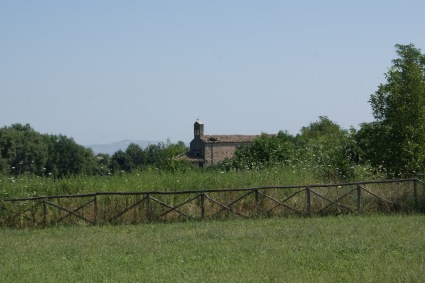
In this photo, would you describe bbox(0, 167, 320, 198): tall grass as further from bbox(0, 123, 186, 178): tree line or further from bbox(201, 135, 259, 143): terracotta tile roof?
bbox(201, 135, 259, 143): terracotta tile roof

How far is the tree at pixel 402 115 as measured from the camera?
86.5 ft

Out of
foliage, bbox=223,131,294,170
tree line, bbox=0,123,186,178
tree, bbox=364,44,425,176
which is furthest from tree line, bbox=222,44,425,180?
tree line, bbox=0,123,186,178

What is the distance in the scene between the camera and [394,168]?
27.1m

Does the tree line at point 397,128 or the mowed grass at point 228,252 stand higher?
the tree line at point 397,128

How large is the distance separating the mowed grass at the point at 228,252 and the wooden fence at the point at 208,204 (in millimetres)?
1662

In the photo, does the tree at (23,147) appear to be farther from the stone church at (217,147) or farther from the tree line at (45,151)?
the stone church at (217,147)

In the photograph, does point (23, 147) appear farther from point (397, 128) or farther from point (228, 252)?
point (228, 252)

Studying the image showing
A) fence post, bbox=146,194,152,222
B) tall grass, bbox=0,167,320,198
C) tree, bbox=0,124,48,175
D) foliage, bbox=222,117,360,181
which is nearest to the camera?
fence post, bbox=146,194,152,222

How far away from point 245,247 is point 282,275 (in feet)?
11.4

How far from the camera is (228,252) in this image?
48.1ft

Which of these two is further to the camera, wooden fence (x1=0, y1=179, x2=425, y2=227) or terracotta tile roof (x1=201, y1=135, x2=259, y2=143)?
terracotta tile roof (x1=201, y1=135, x2=259, y2=143)

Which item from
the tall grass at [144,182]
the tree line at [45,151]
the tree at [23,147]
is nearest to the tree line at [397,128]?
the tall grass at [144,182]

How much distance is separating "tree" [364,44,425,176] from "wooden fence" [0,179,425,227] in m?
3.25

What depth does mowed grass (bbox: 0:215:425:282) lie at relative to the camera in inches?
477
